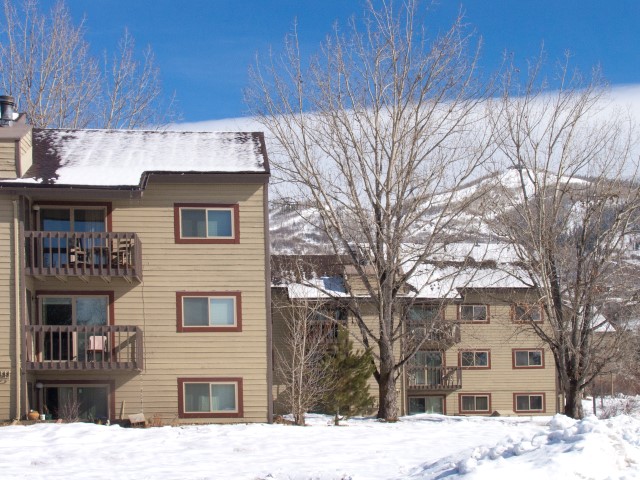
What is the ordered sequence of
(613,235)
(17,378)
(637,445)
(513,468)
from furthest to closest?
(613,235) → (17,378) → (637,445) → (513,468)

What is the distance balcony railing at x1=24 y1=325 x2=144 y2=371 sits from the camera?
2333 cm

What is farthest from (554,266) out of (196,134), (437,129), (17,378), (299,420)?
(17,378)

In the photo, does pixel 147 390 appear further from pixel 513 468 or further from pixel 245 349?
pixel 513 468

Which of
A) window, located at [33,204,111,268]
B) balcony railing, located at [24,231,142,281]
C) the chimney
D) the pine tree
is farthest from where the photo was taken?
the pine tree

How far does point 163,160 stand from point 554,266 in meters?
14.4

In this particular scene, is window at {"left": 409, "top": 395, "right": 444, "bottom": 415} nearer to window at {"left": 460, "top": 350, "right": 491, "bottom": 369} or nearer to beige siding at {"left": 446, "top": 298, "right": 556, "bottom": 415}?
beige siding at {"left": 446, "top": 298, "right": 556, "bottom": 415}

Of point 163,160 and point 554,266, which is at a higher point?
point 163,160

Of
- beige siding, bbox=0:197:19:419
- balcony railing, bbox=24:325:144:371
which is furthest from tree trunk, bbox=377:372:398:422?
beige siding, bbox=0:197:19:419

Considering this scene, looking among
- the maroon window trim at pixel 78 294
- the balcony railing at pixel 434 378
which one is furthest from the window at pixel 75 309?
the balcony railing at pixel 434 378

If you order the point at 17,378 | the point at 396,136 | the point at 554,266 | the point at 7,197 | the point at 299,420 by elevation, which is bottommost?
the point at 299,420

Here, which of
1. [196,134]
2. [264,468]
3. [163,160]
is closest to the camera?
[264,468]

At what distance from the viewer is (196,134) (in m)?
27.9

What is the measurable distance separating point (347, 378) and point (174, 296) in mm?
10105

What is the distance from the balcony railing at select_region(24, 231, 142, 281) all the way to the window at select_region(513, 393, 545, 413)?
2681 cm
